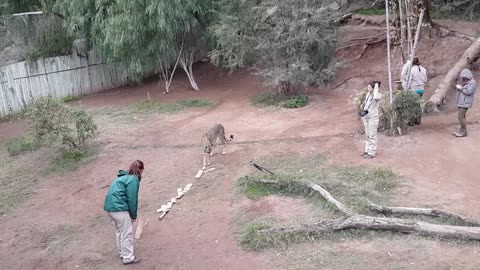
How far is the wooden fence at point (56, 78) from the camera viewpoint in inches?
→ 598

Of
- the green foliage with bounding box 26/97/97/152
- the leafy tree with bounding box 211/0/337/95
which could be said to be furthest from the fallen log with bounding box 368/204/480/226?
the leafy tree with bounding box 211/0/337/95

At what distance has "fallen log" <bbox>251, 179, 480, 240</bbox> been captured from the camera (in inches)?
235

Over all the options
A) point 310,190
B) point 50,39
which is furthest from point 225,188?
point 50,39

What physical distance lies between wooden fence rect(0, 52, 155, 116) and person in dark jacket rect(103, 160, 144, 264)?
10.4 m

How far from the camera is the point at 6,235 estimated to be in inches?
297

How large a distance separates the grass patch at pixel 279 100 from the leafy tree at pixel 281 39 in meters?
0.27

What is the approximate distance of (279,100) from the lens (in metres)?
14.3

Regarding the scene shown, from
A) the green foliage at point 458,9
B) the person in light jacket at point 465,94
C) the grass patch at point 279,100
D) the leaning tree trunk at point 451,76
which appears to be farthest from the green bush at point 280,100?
the green foliage at point 458,9

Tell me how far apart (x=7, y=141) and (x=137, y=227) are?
7.01 meters

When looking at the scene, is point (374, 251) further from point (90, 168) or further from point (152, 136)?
point (152, 136)

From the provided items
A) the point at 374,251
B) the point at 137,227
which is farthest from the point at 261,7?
the point at 374,251

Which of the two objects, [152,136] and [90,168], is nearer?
[90,168]

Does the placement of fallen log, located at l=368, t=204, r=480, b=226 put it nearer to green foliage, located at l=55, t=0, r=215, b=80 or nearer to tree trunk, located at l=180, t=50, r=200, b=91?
green foliage, located at l=55, t=0, r=215, b=80

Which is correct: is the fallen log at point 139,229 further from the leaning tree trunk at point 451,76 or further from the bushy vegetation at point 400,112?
the leaning tree trunk at point 451,76
